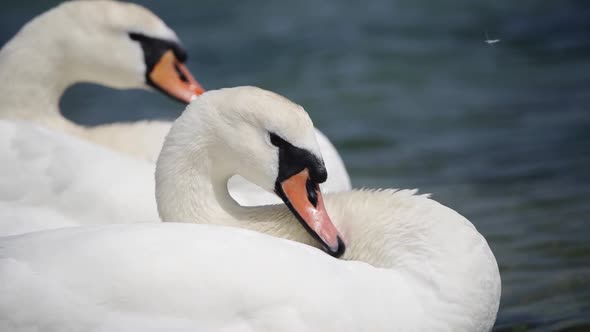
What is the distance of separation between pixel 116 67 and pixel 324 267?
9.23 ft

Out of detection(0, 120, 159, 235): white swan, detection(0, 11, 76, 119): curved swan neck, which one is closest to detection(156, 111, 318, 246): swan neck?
detection(0, 120, 159, 235): white swan

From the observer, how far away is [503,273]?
5328 millimetres

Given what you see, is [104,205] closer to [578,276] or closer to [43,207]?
[43,207]

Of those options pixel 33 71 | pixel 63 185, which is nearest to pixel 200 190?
pixel 63 185

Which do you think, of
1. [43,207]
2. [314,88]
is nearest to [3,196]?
[43,207]

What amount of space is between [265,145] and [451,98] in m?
5.93

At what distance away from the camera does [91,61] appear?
5949 mm

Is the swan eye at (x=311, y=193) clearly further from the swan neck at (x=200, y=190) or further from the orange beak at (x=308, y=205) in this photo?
the swan neck at (x=200, y=190)

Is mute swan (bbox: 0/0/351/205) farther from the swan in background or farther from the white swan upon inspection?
the swan in background

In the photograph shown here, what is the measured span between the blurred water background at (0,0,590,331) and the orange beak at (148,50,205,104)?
1685 millimetres

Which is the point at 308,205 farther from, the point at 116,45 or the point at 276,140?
the point at 116,45

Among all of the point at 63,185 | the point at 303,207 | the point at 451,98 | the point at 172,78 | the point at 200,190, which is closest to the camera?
the point at 303,207

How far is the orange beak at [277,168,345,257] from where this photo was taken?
12.6 feet

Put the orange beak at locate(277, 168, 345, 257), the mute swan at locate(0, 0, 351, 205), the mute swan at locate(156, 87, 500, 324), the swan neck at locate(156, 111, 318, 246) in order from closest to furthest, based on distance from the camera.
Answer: the mute swan at locate(156, 87, 500, 324) → the orange beak at locate(277, 168, 345, 257) → the swan neck at locate(156, 111, 318, 246) → the mute swan at locate(0, 0, 351, 205)
